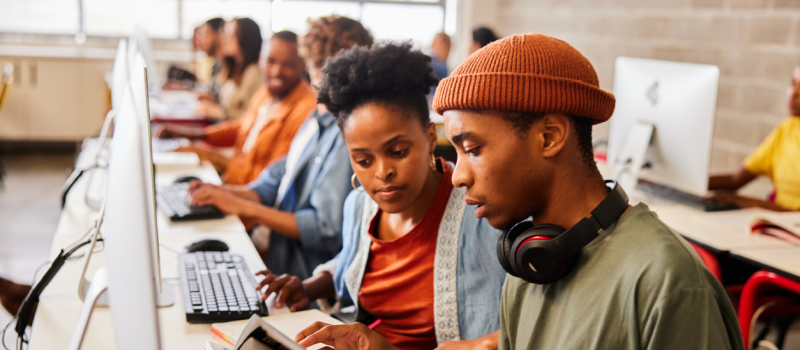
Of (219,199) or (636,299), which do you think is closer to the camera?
(636,299)

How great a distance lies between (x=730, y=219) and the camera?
205 centimetres

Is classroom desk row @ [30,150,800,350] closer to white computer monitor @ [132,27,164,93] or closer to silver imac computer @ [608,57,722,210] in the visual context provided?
silver imac computer @ [608,57,722,210]

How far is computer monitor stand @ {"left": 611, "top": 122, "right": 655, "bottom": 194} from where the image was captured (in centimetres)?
205

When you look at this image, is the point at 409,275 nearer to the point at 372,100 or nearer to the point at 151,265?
the point at 372,100

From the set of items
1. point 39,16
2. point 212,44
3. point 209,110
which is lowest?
point 209,110

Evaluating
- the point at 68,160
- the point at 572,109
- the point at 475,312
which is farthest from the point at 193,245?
the point at 68,160

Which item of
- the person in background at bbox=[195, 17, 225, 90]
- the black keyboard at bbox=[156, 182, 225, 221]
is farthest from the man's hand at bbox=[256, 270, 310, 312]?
the person in background at bbox=[195, 17, 225, 90]

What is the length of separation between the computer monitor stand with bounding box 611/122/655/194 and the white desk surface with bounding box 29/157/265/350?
1263mm

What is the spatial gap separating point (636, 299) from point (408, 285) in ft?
2.02

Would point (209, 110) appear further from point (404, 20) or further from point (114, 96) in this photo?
point (404, 20)

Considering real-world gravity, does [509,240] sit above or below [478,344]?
above

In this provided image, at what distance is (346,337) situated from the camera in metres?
1.05

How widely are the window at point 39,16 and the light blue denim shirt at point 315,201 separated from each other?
16.9 ft

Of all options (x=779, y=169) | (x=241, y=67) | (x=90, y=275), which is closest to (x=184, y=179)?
(x=90, y=275)
